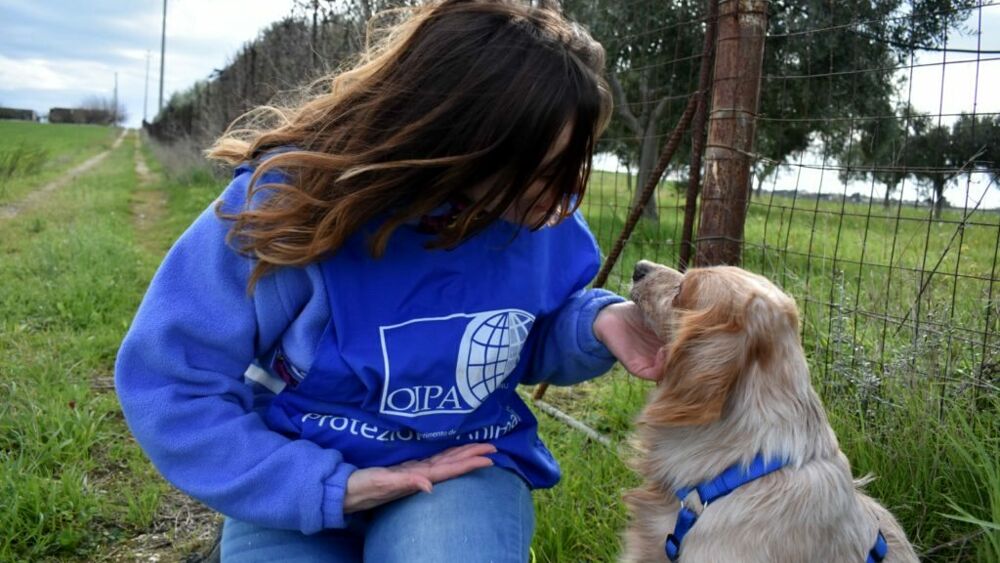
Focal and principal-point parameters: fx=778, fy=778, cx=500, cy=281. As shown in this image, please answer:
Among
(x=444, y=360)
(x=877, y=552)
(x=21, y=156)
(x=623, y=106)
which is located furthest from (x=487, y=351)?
(x=21, y=156)

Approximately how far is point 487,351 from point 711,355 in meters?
0.60

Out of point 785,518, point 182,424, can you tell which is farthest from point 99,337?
point 785,518

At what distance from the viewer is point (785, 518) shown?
1963 millimetres

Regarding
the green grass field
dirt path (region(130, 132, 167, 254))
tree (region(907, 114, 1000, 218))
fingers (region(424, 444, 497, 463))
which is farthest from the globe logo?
dirt path (region(130, 132, 167, 254))

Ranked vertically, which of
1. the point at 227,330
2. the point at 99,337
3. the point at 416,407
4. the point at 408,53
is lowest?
the point at 99,337

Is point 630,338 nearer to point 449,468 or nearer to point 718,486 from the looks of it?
point 718,486

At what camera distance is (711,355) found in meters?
2.06

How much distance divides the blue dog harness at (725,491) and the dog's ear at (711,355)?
0.16m

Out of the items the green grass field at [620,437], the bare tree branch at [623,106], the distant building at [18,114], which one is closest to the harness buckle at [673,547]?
the green grass field at [620,437]

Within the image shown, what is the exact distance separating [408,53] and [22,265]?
7054 mm

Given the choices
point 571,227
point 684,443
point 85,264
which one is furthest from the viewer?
point 85,264

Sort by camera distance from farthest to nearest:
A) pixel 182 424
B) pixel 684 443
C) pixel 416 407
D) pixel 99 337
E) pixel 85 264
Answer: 1. pixel 85 264
2. pixel 99 337
3. pixel 684 443
4. pixel 416 407
5. pixel 182 424

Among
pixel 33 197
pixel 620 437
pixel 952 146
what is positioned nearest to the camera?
pixel 620 437

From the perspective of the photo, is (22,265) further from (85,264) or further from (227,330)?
(227,330)
